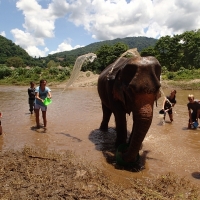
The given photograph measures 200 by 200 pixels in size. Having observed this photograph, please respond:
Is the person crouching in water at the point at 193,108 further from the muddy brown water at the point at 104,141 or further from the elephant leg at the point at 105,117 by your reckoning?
the elephant leg at the point at 105,117

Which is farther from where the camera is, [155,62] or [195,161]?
[195,161]

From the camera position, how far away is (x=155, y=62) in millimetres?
4727

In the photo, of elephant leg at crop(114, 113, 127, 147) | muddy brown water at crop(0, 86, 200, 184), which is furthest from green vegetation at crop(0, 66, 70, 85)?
elephant leg at crop(114, 113, 127, 147)

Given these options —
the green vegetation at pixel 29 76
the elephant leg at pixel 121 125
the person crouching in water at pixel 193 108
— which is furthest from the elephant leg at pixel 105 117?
the green vegetation at pixel 29 76

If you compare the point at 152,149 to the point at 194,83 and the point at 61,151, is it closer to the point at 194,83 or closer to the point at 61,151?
the point at 61,151

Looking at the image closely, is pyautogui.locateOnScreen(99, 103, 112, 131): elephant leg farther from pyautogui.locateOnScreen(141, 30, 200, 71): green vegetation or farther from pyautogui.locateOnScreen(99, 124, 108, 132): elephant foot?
pyautogui.locateOnScreen(141, 30, 200, 71): green vegetation

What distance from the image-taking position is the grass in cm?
389

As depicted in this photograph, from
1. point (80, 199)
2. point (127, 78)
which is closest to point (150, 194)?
point (80, 199)

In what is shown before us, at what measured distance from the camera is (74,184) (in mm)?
4238

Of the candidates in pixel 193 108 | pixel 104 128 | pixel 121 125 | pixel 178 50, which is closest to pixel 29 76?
pixel 178 50

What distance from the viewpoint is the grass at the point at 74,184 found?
3887 mm

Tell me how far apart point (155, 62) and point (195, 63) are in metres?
42.5

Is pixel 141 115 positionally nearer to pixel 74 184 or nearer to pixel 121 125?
pixel 121 125

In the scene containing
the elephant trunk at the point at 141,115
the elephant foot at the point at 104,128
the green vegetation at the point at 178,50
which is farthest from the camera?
the green vegetation at the point at 178,50
